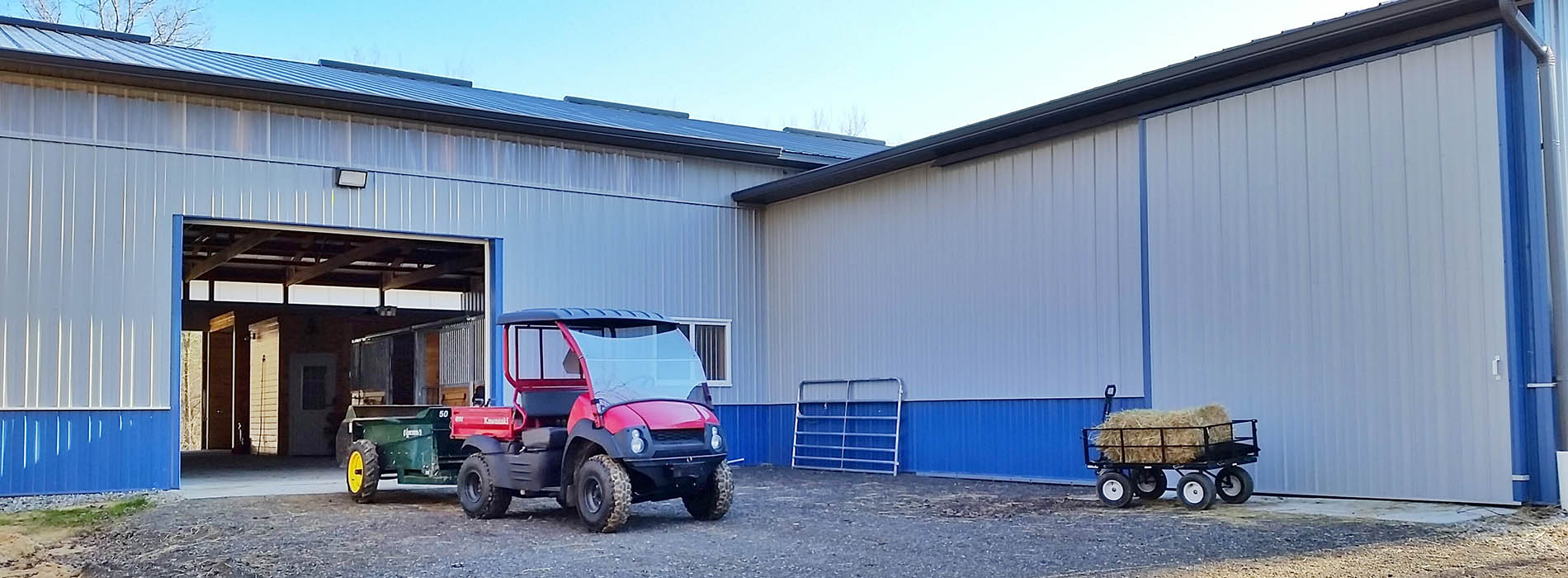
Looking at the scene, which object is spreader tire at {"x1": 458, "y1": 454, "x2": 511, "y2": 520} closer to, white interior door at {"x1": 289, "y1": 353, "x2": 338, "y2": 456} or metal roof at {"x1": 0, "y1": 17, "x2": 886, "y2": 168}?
metal roof at {"x1": 0, "y1": 17, "x2": 886, "y2": 168}

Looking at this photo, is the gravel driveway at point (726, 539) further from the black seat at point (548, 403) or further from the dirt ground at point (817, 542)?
the black seat at point (548, 403)

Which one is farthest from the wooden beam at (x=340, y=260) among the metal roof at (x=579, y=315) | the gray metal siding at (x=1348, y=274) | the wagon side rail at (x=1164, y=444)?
the gray metal siding at (x=1348, y=274)

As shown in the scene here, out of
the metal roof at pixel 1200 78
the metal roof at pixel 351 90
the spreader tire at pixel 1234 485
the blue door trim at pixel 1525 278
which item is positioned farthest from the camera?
the metal roof at pixel 351 90

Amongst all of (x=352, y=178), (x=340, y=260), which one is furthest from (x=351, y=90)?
Result: (x=340, y=260)

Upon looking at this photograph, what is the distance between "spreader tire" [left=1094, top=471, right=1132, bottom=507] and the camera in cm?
1117

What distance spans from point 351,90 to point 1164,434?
10.2 metres

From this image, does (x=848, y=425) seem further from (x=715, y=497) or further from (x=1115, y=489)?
(x=715, y=497)

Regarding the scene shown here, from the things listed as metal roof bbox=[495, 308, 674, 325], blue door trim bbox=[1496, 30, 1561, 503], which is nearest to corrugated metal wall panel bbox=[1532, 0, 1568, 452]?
blue door trim bbox=[1496, 30, 1561, 503]

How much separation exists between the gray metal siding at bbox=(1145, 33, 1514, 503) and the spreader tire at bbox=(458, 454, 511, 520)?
666 centimetres

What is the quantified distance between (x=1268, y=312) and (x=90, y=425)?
39.4 feet

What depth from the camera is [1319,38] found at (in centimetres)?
1132

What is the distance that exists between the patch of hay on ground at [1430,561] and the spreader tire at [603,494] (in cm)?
400

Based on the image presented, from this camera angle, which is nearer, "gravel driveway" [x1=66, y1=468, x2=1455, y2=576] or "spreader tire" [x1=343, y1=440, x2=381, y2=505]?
"gravel driveway" [x1=66, y1=468, x2=1455, y2=576]

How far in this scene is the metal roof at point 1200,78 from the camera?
10727mm
